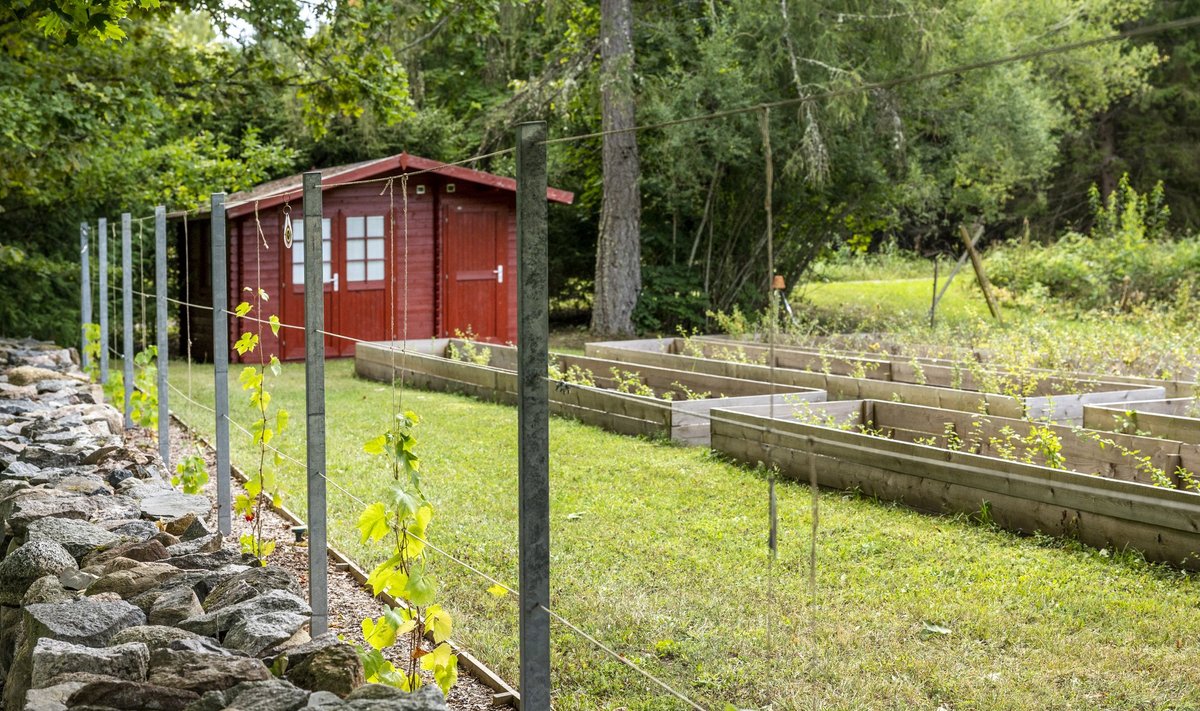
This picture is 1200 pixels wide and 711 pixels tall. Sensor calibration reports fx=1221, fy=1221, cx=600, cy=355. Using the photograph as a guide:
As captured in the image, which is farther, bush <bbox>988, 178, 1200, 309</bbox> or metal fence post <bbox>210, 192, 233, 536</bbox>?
bush <bbox>988, 178, 1200, 309</bbox>

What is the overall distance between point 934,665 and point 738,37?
14984 millimetres

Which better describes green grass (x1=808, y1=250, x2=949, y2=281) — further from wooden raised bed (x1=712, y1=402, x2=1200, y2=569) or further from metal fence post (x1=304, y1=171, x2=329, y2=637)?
metal fence post (x1=304, y1=171, x2=329, y2=637)

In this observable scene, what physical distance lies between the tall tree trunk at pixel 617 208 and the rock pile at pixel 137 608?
40.4 feet

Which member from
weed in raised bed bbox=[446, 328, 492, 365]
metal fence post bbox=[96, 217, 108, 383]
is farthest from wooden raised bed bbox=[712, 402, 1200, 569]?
metal fence post bbox=[96, 217, 108, 383]

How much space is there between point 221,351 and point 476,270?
12.2 meters

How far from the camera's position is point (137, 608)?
13.9ft

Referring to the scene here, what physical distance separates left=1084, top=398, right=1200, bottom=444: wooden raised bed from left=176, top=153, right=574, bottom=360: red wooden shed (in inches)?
414

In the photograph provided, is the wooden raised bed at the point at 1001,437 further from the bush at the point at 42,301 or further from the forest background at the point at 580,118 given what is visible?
the bush at the point at 42,301

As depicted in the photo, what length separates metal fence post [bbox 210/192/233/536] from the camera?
613cm

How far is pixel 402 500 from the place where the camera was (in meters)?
3.66

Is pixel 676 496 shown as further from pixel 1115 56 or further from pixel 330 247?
pixel 1115 56

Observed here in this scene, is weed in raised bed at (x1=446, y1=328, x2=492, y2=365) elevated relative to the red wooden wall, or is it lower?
lower

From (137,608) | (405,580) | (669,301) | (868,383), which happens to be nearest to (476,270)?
(669,301)

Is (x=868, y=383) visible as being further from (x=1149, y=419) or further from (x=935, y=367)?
(x=1149, y=419)
